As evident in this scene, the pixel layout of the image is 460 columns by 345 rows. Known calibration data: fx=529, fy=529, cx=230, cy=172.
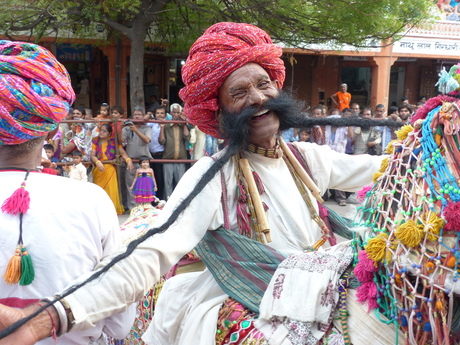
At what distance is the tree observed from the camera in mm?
10156

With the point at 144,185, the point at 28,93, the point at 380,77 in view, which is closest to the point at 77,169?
the point at 144,185

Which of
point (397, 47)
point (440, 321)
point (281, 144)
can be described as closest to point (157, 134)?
point (281, 144)

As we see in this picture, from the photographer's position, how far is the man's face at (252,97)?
89.8 inches

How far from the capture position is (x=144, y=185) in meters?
8.57

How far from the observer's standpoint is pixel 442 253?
139 centimetres

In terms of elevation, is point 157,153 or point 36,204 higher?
point 36,204

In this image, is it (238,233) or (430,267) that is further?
(238,233)

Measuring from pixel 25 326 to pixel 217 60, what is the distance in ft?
4.26

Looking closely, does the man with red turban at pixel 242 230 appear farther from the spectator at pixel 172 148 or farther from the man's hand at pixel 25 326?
the spectator at pixel 172 148

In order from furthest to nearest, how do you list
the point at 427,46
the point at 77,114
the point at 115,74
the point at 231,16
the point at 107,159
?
the point at 427,46, the point at 115,74, the point at 231,16, the point at 77,114, the point at 107,159

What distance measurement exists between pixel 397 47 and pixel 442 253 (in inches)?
631

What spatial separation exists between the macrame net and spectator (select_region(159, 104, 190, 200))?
7681 millimetres

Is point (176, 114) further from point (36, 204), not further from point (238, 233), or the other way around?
point (36, 204)

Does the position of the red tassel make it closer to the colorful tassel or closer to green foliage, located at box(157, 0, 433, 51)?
the colorful tassel
